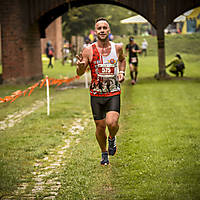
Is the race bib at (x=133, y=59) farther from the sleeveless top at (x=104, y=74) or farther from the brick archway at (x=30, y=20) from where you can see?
the sleeveless top at (x=104, y=74)

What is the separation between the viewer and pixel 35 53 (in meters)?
24.5

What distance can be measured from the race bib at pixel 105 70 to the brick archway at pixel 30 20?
50.4ft

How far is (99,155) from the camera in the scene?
8328 millimetres

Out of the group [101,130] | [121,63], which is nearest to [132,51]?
[121,63]

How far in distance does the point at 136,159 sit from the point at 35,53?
56.9 feet

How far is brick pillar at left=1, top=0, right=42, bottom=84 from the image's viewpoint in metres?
22.5

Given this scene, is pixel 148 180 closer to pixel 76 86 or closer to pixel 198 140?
pixel 198 140

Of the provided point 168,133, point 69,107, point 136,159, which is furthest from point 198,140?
point 69,107

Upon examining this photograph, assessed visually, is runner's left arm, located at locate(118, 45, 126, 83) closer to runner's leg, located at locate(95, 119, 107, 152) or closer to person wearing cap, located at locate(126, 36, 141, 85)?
runner's leg, located at locate(95, 119, 107, 152)

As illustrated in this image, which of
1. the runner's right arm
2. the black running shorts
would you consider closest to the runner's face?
the runner's right arm

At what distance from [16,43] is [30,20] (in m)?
1.35

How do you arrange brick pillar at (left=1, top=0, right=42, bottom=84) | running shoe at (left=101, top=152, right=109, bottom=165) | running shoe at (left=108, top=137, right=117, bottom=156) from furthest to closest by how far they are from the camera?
brick pillar at (left=1, top=0, right=42, bottom=84) < running shoe at (left=101, top=152, right=109, bottom=165) < running shoe at (left=108, top=137, right=117, bottom=156)

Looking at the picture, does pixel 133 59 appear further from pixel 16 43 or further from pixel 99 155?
pixel 99 155

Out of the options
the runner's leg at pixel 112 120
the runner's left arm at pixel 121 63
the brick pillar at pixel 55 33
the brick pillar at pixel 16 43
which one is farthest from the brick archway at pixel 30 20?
the brick pillar at pixel 55 33
